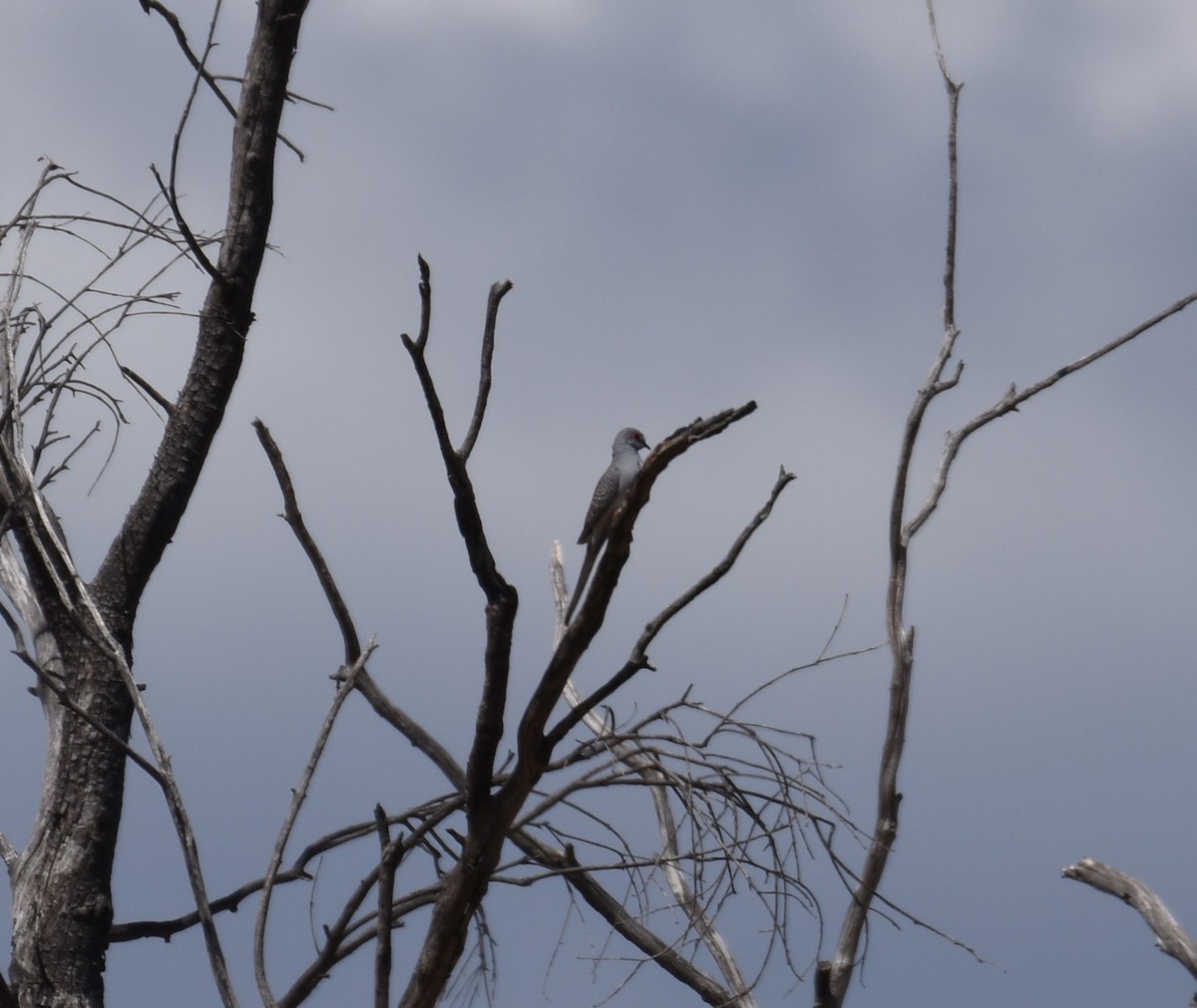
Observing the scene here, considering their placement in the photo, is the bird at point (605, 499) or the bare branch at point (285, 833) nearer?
the bare branch at point (285, 833)

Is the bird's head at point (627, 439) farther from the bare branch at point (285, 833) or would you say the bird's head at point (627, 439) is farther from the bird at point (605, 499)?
the bare branch at point (285, 833)

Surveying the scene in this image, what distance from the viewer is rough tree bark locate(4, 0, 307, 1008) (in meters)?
3.68

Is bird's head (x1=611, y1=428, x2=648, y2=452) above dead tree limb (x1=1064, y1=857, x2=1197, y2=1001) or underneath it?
above

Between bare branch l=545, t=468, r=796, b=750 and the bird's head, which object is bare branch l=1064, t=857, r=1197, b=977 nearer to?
bare branch l=545, t=468, r=796, b=750

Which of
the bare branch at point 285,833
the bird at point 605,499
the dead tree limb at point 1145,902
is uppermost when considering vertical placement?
the bird at point 605,499

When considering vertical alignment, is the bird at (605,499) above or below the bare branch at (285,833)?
above

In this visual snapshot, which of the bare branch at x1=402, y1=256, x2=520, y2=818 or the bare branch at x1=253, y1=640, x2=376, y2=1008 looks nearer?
the bare branch at x1=402, y1=256, x2=520, y2=818

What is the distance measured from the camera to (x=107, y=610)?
13.3 ft

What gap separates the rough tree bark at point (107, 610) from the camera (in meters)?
3.68

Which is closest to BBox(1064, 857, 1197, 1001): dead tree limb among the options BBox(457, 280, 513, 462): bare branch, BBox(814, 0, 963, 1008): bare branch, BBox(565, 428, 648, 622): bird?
BBox(814, 0, 963, 1008): bare branch

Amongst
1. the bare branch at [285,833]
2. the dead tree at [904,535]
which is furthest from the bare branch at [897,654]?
the bare branch at [285,833]

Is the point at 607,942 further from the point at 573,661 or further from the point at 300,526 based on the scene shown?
the point at 300,526

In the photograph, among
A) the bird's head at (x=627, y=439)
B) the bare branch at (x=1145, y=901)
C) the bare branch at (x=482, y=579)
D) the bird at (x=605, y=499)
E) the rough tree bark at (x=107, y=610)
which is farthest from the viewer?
the bird's head at (x=627, y=439)

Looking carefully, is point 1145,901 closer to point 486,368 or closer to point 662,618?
point 662,618
